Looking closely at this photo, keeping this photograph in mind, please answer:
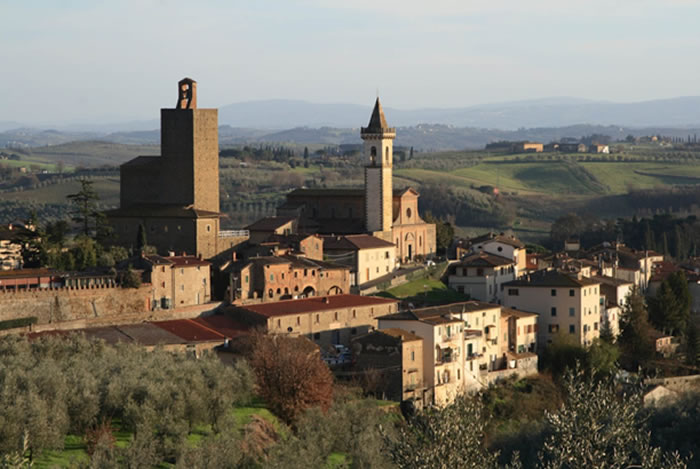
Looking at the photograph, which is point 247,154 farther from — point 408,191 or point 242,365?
point 242,365

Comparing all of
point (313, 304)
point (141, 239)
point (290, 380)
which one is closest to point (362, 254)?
point (313, 304)

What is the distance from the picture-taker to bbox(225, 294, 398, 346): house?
4469 centimetres

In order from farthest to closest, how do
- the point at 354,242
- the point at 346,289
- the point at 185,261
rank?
the point at 354,242 < the point at 346,289 < the point at 185,261

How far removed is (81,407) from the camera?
107 feet

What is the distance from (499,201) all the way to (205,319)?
79308 millimetres

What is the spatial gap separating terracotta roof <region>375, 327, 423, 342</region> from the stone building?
1221 centimetres

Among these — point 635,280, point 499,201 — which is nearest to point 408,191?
point 635,280

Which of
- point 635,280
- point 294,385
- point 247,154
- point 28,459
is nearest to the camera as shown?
point 28,459

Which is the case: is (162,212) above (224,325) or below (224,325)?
above

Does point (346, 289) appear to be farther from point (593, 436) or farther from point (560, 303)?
point (593, 436)

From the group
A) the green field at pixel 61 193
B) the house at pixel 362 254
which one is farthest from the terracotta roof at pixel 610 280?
the green field at pixel 61 193

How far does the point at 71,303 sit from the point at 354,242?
611 inches

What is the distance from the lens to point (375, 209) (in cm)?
6075

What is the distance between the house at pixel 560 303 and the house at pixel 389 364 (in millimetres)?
9812
